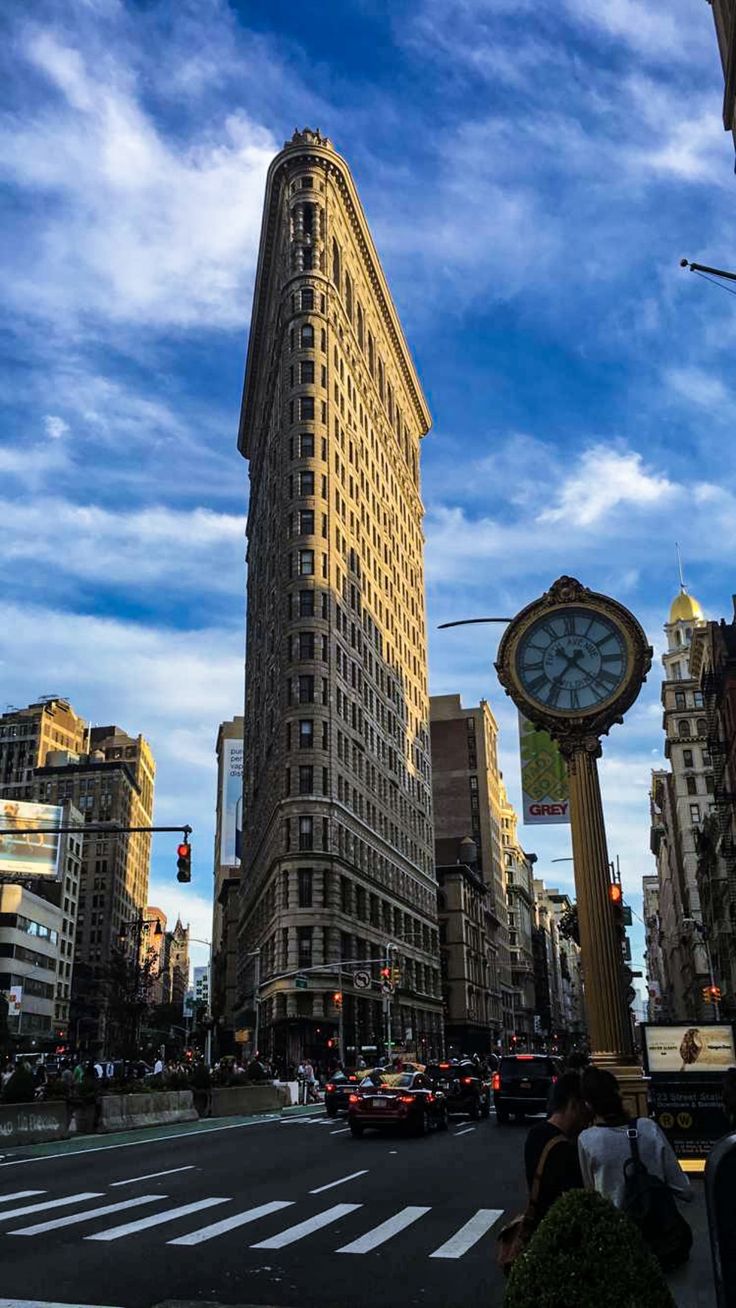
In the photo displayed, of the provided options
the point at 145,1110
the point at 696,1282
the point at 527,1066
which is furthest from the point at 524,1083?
the point at 696,1282

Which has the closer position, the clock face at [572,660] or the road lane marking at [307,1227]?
the road lane marking at [307,1227]

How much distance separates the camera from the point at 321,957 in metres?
67.4

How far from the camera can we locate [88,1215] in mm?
13367

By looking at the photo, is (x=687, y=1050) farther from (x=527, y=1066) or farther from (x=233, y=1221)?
(x=527, y=1066)

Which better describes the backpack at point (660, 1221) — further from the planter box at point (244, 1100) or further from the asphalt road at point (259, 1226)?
the planter box at point (244, 1100)

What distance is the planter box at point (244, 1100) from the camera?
36.4 metres

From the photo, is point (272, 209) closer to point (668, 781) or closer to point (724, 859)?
point (724, 859)

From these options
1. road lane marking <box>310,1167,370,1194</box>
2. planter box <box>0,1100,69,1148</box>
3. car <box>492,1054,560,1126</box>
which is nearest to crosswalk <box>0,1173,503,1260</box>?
road lane marking <box>310,1167,370,1194</box>

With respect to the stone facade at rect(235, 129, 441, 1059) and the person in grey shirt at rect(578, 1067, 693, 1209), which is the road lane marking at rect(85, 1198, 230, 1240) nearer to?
the person in grey shirt at rect(578, 1067, 693, 1209)

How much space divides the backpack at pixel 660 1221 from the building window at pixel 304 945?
64.5 m

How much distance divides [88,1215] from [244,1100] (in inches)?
1055

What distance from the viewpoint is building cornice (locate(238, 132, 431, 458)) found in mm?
91656

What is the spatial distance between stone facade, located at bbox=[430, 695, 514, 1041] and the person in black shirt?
132m

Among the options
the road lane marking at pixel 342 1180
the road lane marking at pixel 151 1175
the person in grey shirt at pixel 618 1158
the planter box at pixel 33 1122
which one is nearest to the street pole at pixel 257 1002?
the planter box at pixel 33 1122
